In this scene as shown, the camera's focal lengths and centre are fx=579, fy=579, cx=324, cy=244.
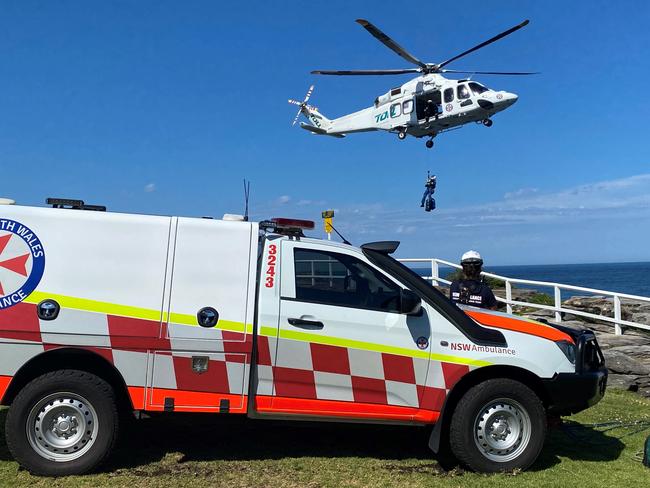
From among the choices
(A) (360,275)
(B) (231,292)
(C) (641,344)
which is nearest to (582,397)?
(A) (360,275)

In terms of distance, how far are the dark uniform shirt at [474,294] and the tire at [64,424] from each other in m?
3.97

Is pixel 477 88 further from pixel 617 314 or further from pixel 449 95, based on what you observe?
pixel 617 314

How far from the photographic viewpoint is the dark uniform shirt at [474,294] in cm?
665

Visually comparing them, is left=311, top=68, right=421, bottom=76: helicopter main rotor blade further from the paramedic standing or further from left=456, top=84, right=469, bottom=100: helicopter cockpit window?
the paramedic standing

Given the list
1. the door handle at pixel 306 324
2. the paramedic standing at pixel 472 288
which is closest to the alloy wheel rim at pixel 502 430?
the door handle at pixel 306 324

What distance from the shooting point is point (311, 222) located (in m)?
5.03

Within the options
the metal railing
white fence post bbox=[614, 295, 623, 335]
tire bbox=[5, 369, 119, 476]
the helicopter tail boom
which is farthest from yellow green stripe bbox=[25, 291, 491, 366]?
the helicopter tail boom

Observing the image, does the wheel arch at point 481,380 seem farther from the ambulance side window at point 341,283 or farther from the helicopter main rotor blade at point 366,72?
the helicopter main rotor blade at point 366,72

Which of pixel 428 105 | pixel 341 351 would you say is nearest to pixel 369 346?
pixel 341 351

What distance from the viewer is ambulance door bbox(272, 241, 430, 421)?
4535 millimetres

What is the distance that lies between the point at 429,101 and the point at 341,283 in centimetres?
1821

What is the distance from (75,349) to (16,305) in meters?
0.53

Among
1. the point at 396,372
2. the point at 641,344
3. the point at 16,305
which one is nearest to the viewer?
the point at 16,305

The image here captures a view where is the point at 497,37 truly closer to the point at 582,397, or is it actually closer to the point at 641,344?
the point at 641,344
